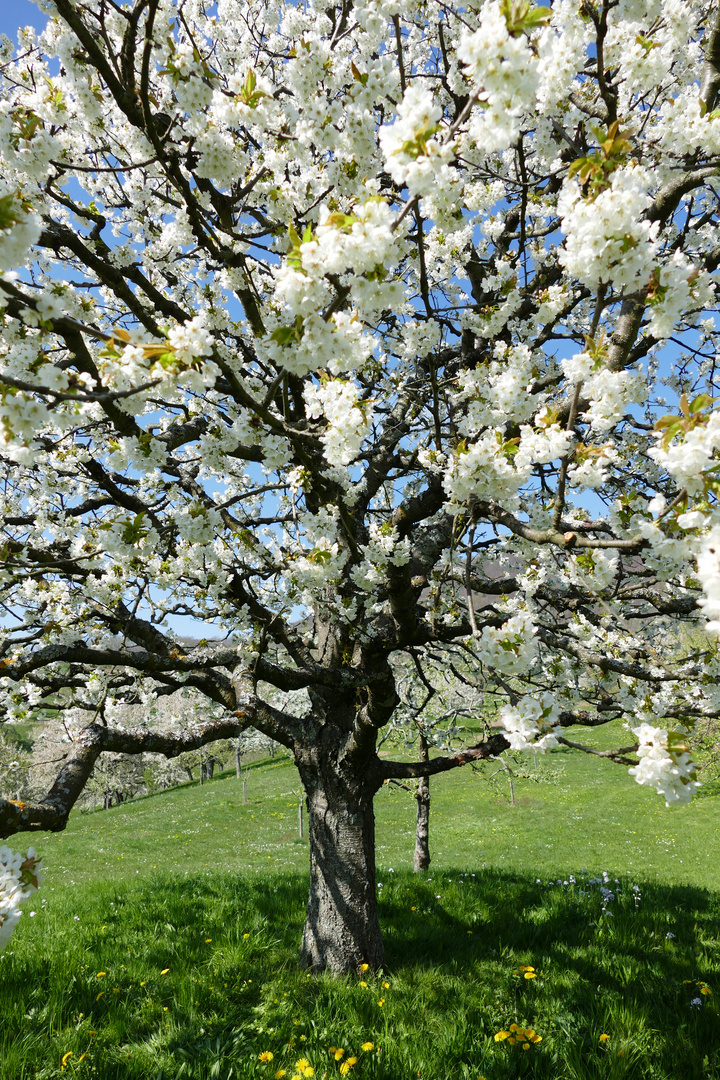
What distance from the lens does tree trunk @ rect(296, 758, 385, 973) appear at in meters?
4.30

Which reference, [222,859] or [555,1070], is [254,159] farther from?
[222,859]

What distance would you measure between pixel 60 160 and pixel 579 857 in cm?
1830

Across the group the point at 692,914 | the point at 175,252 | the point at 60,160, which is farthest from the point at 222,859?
the point at 60,160

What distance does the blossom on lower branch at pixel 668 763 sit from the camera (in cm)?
185

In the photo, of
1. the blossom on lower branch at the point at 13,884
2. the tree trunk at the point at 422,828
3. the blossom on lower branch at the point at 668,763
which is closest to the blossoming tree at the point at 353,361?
the blossom on lower branch at the point at 668,763

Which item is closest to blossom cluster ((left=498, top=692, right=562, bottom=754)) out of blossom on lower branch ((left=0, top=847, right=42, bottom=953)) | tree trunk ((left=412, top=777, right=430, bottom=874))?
blossom on lower branch ((left=0, top=847, right=42, bottom=953))

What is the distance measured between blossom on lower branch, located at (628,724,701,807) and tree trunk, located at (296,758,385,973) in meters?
3.17

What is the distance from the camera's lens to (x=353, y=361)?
2088mm

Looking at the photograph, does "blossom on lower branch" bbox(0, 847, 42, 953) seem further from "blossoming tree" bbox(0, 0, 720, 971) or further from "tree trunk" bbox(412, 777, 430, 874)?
"tree trunk" bbox(412, 777, 430, 874)

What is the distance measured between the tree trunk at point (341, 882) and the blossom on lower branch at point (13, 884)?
9.42 ft

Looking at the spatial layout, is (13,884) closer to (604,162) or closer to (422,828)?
(604,162)

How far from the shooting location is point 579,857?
1527cm

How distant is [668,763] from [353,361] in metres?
1.83

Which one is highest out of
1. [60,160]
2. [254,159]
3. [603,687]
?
[254,159]
